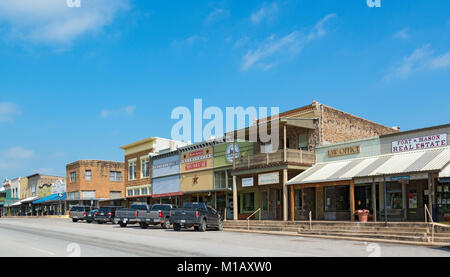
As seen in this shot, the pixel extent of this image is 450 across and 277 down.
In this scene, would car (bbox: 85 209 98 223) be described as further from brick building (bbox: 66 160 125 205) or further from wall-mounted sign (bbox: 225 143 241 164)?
brick building (bbox: 66 160 125 205)

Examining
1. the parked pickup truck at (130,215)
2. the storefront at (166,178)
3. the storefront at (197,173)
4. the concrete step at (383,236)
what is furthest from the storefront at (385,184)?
the storefront at (166,178)

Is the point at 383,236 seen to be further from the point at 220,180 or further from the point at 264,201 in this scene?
the point at 220,180

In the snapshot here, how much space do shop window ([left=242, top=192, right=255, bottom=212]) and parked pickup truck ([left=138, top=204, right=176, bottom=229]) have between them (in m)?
7.14

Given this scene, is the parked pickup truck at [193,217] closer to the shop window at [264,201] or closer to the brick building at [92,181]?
the shop window at [264,201]

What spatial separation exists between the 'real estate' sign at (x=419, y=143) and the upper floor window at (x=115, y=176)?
168 ft

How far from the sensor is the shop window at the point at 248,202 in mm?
35750

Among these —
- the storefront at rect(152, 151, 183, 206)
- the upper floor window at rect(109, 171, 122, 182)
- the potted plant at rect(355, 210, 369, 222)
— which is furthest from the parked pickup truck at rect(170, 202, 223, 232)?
the upper floor window at rect(109, 171, 122, 182)

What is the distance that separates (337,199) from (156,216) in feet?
38.9

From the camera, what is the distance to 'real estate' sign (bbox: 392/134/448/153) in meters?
23.9

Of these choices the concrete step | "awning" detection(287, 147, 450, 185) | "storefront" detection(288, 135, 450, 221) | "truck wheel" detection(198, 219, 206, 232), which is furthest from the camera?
"truck wheel" detection(198, 219, 206, 232)

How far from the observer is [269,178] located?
30875 mm
